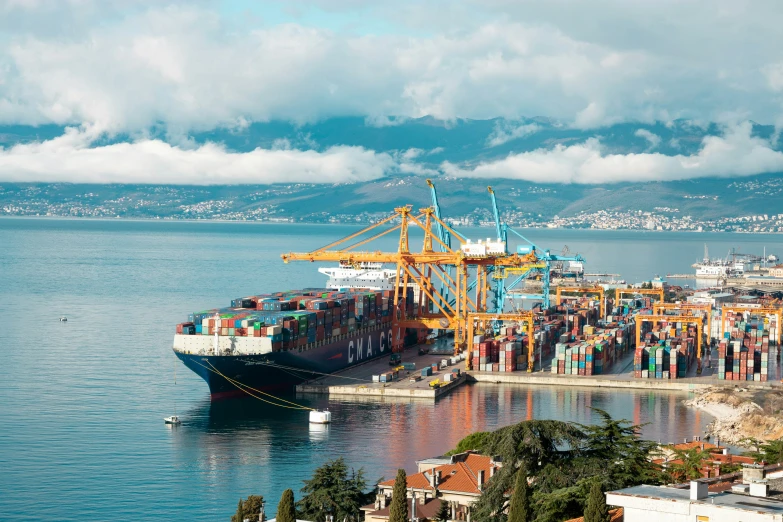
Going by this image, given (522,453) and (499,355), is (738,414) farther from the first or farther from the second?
(522,453)

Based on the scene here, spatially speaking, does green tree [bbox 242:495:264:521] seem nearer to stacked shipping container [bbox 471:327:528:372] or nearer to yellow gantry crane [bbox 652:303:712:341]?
stacked shipping container [bbox 471:327:528:372]

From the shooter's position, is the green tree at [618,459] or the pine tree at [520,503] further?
the green tree at [618,459]

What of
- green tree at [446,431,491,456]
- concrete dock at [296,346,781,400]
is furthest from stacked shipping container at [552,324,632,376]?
green tree at [446,431,491,456]

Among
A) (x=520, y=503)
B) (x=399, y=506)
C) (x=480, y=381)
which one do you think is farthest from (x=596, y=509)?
(x=480, y=381)

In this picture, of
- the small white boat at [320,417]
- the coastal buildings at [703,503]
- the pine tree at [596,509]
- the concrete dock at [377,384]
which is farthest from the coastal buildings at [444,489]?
the concrete dock at [377,384]

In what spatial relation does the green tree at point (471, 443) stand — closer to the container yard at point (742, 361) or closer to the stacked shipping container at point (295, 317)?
the stacked shipping container at point (295, 317)

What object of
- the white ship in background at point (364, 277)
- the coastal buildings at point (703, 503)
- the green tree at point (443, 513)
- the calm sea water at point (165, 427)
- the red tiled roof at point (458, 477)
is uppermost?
the white ship in background at point (364, 277)
